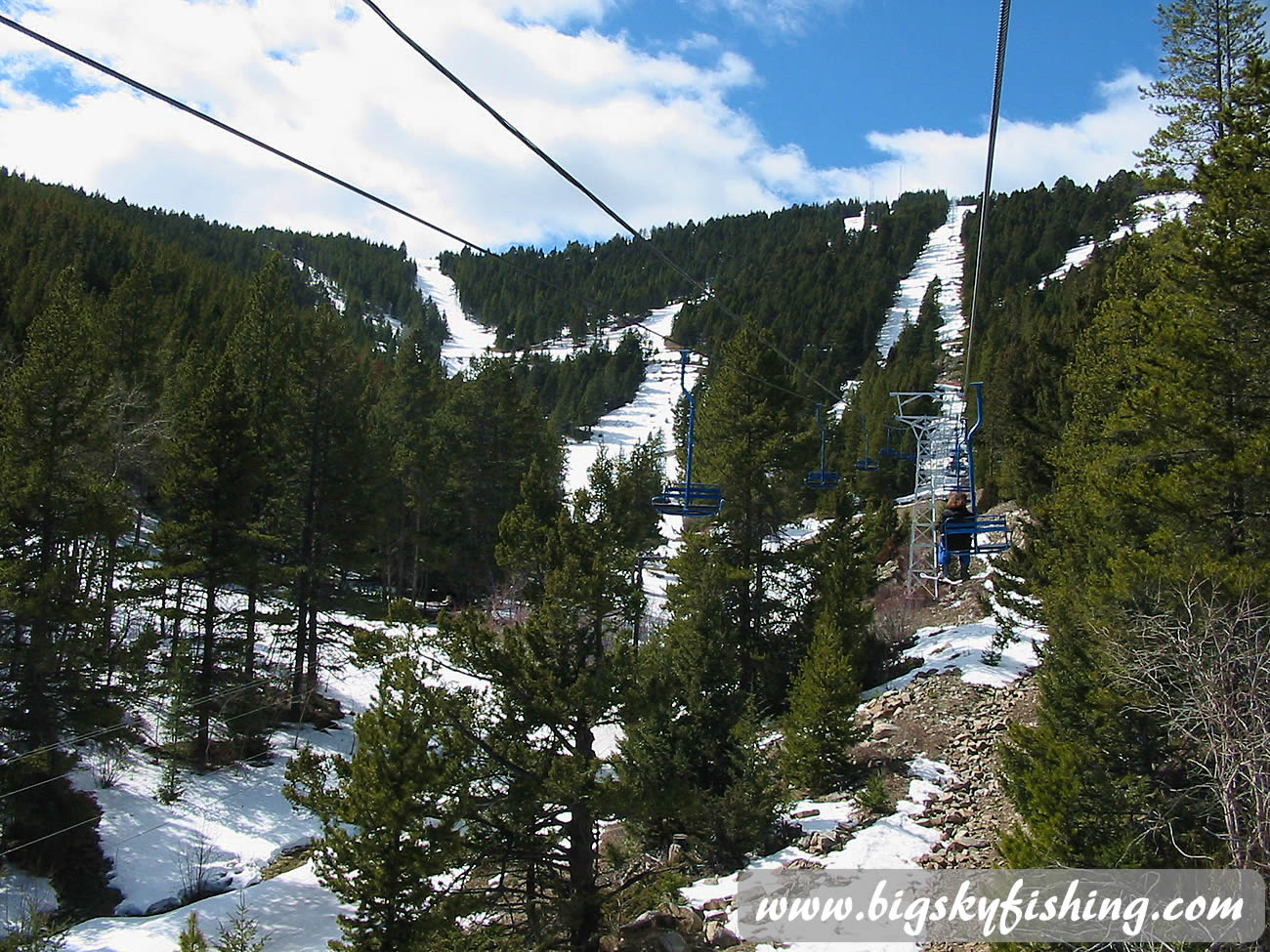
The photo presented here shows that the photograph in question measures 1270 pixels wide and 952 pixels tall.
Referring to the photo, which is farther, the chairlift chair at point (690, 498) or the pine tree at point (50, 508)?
the chairlift chair at point (690, 498)

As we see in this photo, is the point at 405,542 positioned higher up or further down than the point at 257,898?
higher up

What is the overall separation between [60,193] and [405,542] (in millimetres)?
92474

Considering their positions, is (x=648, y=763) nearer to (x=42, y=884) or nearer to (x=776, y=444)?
(x=776, y=444)

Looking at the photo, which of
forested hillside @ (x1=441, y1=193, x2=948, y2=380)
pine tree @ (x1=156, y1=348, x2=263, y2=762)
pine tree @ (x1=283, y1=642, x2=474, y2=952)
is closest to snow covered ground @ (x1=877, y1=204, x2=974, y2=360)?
forested hillside @ (x1=441, y1=193, x2=948, y2=380)

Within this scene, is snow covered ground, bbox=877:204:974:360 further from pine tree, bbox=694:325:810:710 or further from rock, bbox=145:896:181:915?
rock, bbox=145:896:181:915

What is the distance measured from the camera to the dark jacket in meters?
21.0

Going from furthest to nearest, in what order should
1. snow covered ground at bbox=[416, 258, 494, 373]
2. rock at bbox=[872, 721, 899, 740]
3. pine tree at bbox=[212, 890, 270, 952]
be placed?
snow covered ground at bbox=[416, 258, 494, 373]
rock at bbox=[872, 721, 899, 740]
pine tree at bbox=[212, 890, 270, 952]

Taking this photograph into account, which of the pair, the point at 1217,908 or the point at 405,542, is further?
the point at 405,542

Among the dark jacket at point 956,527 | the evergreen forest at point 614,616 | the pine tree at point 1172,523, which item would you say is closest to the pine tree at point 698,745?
the evergreen forest at point 614,616

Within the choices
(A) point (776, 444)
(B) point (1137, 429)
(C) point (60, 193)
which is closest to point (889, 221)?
(C) point (60, 193)

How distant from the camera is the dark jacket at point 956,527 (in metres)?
21.0

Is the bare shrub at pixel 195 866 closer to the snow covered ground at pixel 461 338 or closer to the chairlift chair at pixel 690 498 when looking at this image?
the chairlift chair at pixel 690 498

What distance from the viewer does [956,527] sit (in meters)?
20.9

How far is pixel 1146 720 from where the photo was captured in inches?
396
